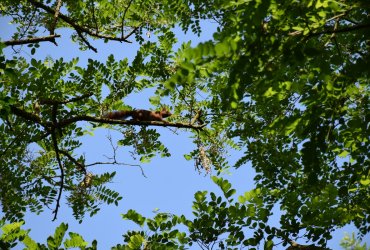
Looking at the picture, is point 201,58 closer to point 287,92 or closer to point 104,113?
point 287,92

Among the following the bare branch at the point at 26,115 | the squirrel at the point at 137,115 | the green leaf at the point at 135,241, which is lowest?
the green leaf at the point at 135,241

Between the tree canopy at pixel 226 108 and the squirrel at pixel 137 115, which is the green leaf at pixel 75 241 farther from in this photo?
the squirrel at pixel 137 115

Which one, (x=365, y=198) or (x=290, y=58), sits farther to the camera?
(x=365, y=198)

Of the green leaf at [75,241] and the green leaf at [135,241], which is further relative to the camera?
the green leaf at [135,241]

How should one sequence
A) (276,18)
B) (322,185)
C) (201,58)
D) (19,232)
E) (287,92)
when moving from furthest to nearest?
(322,185)
(287,92)
(19,232)
(276,18)
(201,58)

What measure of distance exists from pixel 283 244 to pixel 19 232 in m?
2.93

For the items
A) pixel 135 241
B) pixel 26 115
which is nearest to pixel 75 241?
pixel 135 241

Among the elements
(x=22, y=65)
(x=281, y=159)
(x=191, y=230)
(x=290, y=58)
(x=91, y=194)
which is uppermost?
(x=22, y=65)

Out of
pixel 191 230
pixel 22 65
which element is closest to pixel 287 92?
pixel 191 230

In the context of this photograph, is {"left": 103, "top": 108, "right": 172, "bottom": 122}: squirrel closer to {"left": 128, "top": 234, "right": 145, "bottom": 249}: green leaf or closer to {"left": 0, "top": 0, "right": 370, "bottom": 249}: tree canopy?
{"left": 0, "top": 0, "right": 370, "bottom": 249}: tree canopy

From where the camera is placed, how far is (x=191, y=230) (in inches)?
162

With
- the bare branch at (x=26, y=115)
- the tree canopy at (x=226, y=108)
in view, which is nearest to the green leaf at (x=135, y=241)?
the tree canopy at (x=226, y=108)

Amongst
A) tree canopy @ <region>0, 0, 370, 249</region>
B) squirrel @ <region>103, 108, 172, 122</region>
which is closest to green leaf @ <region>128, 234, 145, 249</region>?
tree canopy @ <region>0, 0, 370, 249</region>

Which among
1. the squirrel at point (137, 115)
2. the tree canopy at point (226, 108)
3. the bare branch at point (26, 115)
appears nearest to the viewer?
the tree canopy at point (226, 108)
